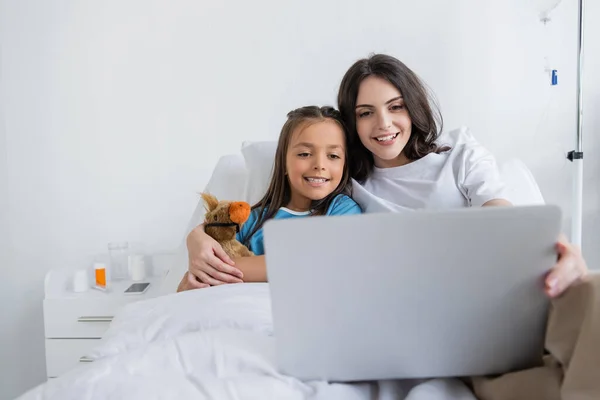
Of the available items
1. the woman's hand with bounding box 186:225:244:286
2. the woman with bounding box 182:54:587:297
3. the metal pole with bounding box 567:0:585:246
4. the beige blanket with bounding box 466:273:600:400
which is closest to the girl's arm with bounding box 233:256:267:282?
the woman's hand with bounding box 186:225:244:286

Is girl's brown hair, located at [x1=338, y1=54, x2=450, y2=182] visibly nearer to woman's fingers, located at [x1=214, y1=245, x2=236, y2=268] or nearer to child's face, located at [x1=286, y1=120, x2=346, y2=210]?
child's face, located at [x1=286, y1=120, x2=346, y2=210]

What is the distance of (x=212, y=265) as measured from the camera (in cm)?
123

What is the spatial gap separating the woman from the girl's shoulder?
5 centimetres

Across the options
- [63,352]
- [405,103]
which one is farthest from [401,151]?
[63,352]

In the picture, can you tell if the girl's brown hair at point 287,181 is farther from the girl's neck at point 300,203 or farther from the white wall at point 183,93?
the white wall at point 183,93

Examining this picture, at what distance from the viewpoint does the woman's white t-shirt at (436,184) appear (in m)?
1.38

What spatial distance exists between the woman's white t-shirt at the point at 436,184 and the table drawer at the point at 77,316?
3.12ft

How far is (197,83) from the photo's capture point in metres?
2.04

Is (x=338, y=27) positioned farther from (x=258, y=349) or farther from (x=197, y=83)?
(x=258, y=349)

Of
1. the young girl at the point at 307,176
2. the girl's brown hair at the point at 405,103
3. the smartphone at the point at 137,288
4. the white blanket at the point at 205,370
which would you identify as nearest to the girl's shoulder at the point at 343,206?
the young girl at the point at 307,176

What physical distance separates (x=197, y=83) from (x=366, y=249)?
5.15ft

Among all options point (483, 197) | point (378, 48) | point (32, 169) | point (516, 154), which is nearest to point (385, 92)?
point (483, 197)

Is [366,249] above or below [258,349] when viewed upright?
above

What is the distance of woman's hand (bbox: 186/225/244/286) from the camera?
→ 4.01 ft
